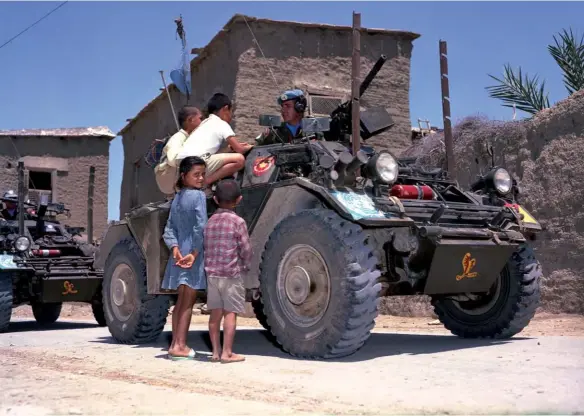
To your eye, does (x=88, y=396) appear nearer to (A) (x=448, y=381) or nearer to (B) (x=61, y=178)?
(A) (x=448, y=381)

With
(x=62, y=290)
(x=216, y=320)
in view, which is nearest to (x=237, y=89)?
(x=62, y=290)

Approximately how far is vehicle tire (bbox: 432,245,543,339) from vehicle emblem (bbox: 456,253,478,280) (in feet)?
2.22

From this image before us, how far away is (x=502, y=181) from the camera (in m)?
6.28

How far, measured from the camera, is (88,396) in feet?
12.1

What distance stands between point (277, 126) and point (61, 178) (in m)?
18.7

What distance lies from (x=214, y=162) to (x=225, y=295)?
1.30 metres

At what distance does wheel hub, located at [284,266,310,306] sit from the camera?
5.06m

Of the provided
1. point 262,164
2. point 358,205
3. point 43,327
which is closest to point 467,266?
point 358,205

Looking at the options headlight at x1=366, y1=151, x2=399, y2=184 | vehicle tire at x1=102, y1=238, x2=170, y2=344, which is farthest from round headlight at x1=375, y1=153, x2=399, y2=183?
vehicle tire at x1=102, y1=238, x2=170, y2=344

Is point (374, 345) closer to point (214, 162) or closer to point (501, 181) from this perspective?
point (501, 181)

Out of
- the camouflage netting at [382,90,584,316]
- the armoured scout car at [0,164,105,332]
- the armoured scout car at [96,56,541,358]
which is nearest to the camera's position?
the armoured scout car at [96,56,541,358]

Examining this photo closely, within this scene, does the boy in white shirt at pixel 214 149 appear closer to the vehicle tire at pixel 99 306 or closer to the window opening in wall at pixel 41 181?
the vehicle tire at pixel 99 306

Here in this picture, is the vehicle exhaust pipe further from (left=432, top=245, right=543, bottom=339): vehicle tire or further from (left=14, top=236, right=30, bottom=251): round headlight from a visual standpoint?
(left=14, top=236, right=30, bottom=251): round headlight

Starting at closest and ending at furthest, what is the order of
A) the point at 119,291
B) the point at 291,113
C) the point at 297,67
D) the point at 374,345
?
the point at 374,345
the point at 291,113
the point at 119,291
the point at 297,67
